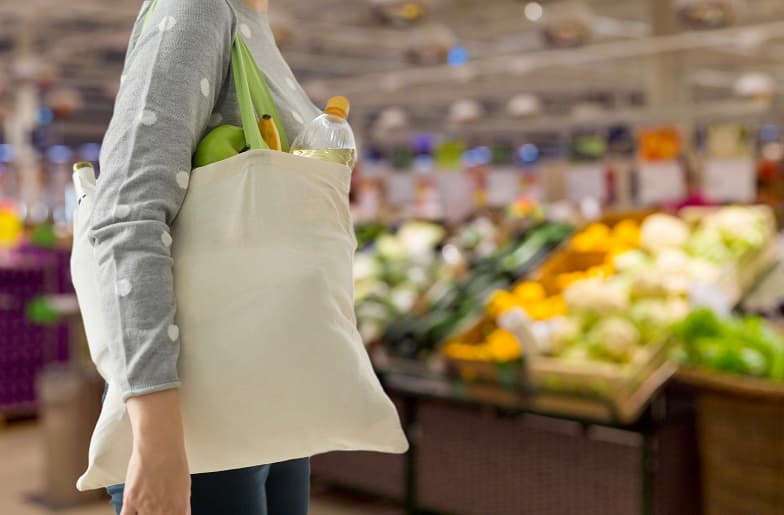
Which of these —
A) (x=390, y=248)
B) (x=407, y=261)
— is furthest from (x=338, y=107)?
(x=390, y=248)

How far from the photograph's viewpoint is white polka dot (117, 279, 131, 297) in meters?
0.95

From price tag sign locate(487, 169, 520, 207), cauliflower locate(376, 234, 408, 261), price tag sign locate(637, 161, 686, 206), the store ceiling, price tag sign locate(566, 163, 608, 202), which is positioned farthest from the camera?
the store ceiling

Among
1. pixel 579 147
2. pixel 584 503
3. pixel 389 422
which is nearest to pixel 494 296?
pixel 584 503

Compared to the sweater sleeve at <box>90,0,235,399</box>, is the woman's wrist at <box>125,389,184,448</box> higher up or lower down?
lower down

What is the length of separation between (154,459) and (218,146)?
351mm

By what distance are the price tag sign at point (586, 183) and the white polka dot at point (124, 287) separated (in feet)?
25.6

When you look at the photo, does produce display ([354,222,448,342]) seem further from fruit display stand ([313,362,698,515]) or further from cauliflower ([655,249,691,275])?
cauliflower ([655,249,691,275])

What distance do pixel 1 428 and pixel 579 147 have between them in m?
6.51

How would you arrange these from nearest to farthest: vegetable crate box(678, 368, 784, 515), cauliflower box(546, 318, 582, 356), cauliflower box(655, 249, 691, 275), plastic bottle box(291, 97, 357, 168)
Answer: plastic bottle box(291, 97, 357, 168) < vegetable crate box(678, 368, 784, 515) < cauliflower box(546, 318, 582, 356) < cauliflower box(655, 249, 691, 275)

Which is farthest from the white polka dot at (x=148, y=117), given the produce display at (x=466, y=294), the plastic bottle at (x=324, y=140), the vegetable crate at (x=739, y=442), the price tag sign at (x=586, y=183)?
the price tag sign at (x=586, y=183)

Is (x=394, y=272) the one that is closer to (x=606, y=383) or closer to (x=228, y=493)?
(x=606, y=383)

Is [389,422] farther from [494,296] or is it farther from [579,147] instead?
[579,147]

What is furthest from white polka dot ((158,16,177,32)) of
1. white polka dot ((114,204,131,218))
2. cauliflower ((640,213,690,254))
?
cauliflower ((640,213,690,254))

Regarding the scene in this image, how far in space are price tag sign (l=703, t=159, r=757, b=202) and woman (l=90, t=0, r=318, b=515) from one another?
6528 millimetres
